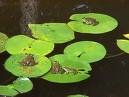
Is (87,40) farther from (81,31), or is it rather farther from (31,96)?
(31,96)

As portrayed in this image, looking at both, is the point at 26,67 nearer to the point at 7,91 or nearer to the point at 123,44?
the point at 7,91

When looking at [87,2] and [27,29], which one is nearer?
[27,29]

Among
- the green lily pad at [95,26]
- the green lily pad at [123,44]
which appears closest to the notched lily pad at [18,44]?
the green lily pad at [95,26]

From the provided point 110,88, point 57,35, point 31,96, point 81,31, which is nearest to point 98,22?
point 81,31

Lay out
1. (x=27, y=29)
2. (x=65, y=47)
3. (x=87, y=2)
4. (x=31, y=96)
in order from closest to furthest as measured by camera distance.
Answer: (x=31, y=96)
(x=65, y=47)
(x=27, y=29)
(x=87, y=2)

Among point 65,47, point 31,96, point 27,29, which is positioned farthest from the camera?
point 27,29

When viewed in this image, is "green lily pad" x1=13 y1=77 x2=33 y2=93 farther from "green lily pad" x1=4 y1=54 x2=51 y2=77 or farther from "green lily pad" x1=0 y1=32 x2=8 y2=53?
"green lily pad" x1=0 y1=32 x2=8 y2=53

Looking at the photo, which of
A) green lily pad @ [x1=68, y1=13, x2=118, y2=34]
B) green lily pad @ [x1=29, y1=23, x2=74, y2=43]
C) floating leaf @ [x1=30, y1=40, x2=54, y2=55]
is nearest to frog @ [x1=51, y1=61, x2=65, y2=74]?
floating leaf @ [x1=30, y1=40, x2=54, y2=55]
